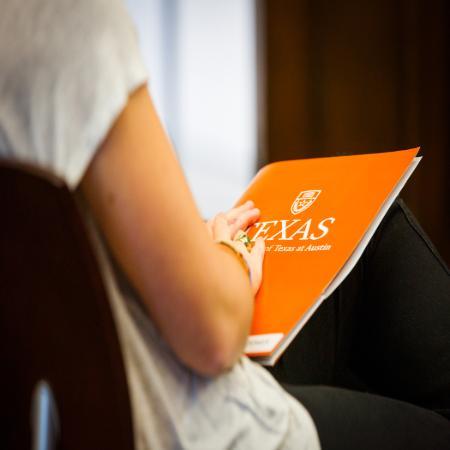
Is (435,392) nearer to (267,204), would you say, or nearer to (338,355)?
(338,355)

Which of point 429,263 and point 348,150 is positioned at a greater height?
point 429,263

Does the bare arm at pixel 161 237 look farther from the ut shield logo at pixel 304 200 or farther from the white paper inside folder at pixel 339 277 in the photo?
the ut shield logo at pixel 304 200

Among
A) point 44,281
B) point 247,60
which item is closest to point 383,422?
point 44,281

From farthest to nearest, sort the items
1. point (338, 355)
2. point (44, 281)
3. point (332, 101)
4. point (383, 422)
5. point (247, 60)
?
point (332, 101), point (247, 60), point (338, 355), point (383, 422), point (44, 281)

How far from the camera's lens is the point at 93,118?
527mm

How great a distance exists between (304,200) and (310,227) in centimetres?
6

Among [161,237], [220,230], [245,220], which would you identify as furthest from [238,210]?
[161,237]

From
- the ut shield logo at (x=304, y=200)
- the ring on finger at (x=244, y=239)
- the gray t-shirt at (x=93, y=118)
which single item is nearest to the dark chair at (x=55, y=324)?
the gray t-shirt at (x=93, y=118)

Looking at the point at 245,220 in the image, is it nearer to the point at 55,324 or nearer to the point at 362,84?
the point at 55,324

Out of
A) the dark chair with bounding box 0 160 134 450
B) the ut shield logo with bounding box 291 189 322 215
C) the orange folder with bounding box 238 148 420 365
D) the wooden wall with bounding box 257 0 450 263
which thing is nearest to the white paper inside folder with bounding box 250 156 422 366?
the orange folder with bounding box 238 148 420 365

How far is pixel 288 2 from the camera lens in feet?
12.5

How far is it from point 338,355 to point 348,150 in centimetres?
311

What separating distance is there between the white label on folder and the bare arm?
0.12 m

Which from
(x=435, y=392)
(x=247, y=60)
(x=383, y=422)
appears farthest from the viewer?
(x=247, y=60)
